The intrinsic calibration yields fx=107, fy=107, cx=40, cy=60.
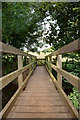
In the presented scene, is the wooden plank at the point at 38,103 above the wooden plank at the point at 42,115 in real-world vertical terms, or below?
above

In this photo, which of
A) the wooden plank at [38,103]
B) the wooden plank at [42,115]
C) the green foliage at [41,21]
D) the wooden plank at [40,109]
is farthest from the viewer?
the green foliage at [41,21]

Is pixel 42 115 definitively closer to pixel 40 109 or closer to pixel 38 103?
pixel 40 109

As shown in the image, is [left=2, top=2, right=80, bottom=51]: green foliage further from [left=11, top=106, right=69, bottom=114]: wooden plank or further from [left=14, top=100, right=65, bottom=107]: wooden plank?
[left=11, top=106, right=69, bottom=114]: wooden plank

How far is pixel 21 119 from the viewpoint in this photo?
1.65 meters

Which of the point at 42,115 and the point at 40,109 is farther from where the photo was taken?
the point at 40,109

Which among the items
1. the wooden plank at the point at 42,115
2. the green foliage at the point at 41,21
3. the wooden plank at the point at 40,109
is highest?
the green foliage at the point at 41,21

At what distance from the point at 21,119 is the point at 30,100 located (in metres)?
0.72

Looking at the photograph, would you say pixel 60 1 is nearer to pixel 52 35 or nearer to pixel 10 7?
pixel 52 35

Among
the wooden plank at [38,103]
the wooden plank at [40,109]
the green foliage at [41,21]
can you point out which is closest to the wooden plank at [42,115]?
the wooden plank at [40,109]

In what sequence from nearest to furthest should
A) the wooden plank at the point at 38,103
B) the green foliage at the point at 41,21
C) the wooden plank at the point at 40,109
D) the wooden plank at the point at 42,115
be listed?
the wooden plank at the point at 42,115 < the wooden plank at the point at 40,109 < the wooden plank at the point at 38,103 < the green foliage at the point at 41,21

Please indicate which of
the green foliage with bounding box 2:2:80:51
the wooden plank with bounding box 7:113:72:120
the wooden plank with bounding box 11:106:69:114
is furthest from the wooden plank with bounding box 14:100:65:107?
the green foliage with bounding box 2:2:80:51

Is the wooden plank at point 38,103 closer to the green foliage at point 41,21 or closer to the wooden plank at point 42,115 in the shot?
the wooden plank at point 42,115

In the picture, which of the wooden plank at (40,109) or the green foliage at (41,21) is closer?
the wooden plank at (40,109)

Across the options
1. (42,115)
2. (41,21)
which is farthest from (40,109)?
(41,21)
